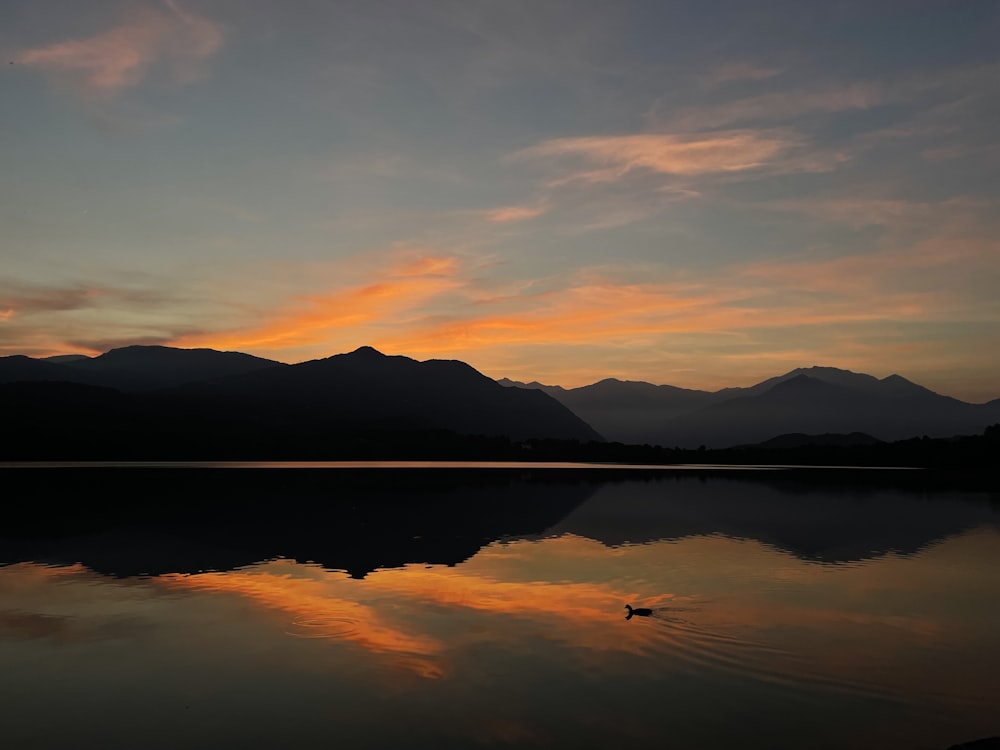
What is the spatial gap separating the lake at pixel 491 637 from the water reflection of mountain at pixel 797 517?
99cm

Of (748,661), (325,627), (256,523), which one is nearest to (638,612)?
(748,661)

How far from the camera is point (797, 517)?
75.1m

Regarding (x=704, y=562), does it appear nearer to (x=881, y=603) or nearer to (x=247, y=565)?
(x=881, y=603)

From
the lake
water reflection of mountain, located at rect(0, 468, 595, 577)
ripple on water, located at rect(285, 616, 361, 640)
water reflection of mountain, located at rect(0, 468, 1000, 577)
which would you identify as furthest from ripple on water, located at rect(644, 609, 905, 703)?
water reflection of mountain, located at rect(0, 468, 595, 577)

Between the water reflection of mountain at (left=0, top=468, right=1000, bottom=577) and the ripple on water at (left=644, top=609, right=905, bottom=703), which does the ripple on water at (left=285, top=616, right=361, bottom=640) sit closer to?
the water reflection of mountain at (left=0, top=468, right=1000, bottom=577)

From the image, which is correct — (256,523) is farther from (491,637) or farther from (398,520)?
(491,637)

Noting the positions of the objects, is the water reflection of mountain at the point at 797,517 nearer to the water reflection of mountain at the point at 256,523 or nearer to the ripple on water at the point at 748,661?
the water reflection of mountain at the point at 256,523

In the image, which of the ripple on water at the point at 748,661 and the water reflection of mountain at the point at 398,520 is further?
the water reflection of mountain at the point at 398,520

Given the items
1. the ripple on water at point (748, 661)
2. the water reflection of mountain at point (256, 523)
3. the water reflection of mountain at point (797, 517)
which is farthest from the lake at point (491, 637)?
the water reflection of mountain at point (797, 517)

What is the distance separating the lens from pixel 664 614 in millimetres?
31359

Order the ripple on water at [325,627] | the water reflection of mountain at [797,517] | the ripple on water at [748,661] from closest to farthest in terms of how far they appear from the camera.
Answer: the ripple on water at [748,661], the ripple on water at [325,627], the water reflection of mountain at [797,517]

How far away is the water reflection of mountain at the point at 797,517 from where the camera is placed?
5656 cm

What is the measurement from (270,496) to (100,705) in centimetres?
7407

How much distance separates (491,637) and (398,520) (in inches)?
1598
